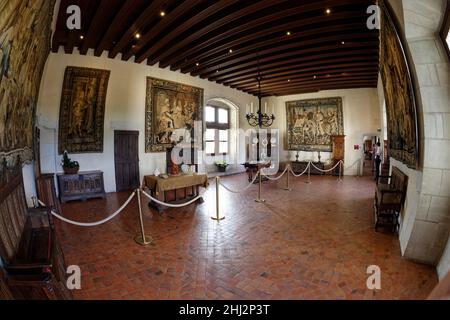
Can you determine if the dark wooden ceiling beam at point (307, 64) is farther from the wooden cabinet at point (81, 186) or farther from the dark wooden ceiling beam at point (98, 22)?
the wooden cabinet at point (81, 186)

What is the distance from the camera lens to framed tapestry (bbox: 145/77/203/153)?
8.40 metres

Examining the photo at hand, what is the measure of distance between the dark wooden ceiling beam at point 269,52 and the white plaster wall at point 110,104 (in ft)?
4.30

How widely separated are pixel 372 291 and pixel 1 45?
4.36 meters

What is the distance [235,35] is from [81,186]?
20.2 feet

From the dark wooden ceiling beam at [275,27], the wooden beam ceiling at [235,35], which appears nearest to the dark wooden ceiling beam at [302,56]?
the wooden beam ceiling at [235,35]

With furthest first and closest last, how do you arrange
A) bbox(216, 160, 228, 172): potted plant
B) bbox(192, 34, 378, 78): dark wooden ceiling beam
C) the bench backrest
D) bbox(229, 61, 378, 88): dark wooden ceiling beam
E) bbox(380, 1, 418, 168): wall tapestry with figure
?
bbox(216, 160, 228, 172): potted plant < bbox(229, 61, 378, 88): dark wooden ceiling beam < bbox(192, 34, 378, 78): dark wooden ceiling beam < bbox(380, 1, 418, 168): wall tapestry with figure < the bench backrest

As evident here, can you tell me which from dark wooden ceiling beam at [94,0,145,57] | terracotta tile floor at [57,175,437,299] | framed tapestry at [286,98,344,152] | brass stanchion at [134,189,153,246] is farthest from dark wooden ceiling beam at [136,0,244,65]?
framed tapestry at [286,98,344,152]

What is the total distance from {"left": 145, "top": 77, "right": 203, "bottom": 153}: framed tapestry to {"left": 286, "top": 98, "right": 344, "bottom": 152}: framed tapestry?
591 centimetres

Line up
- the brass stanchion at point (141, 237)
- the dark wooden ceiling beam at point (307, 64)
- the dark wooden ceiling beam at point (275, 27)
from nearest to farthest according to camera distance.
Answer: the brass stanchion at point (141, 237), the dark wooden ceiling beam at point (275, 27), the dark wooden ceiling beam at point (307, 64)

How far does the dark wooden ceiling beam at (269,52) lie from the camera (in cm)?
593

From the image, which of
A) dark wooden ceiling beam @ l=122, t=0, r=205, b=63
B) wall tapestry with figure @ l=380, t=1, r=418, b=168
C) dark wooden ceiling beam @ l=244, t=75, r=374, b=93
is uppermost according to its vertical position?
dark wooden ceiling beam @ l=244, t=75, r=374, b=93

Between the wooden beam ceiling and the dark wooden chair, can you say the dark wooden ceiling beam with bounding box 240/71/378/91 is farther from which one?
the dark wooden chair

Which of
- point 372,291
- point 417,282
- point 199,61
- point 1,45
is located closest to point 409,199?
point 417,282

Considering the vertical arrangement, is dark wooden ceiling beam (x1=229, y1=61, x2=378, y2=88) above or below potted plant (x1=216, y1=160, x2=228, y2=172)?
above
